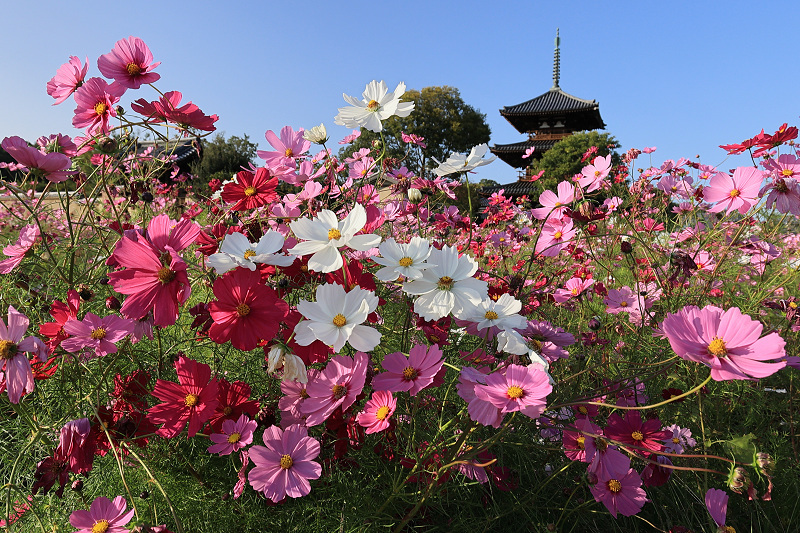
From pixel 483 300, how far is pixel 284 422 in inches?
15.3

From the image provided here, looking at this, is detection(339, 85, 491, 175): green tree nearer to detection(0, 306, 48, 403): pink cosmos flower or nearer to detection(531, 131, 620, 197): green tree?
detection(531, 131, 620, 197): green tree

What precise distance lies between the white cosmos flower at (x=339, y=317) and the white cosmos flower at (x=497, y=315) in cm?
13

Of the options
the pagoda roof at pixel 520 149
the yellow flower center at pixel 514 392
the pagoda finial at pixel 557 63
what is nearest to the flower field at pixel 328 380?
the yellow flower center at pixel 514 392

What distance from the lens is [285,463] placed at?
72 centimetres

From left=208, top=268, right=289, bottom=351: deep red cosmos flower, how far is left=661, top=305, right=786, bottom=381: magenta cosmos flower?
1.65ft

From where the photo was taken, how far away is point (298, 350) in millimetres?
697

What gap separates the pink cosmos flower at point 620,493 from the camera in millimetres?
825

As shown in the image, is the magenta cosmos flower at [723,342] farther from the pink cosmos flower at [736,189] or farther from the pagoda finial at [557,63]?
the pagoda finial at [557,63]

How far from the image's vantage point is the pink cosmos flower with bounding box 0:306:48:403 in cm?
66

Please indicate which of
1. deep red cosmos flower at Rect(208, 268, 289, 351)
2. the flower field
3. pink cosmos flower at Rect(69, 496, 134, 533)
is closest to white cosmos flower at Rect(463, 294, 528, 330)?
the flower field

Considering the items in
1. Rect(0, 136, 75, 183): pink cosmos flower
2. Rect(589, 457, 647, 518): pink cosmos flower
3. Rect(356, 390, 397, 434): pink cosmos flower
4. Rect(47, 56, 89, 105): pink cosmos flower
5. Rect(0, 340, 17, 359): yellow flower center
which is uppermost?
Rect(47, 56, 89, 105): pink cosmos flower

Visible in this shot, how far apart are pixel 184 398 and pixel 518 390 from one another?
50 cm

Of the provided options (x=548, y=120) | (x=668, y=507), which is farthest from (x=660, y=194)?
(x=548, y=120)

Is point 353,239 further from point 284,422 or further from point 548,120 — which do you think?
point 548,120
